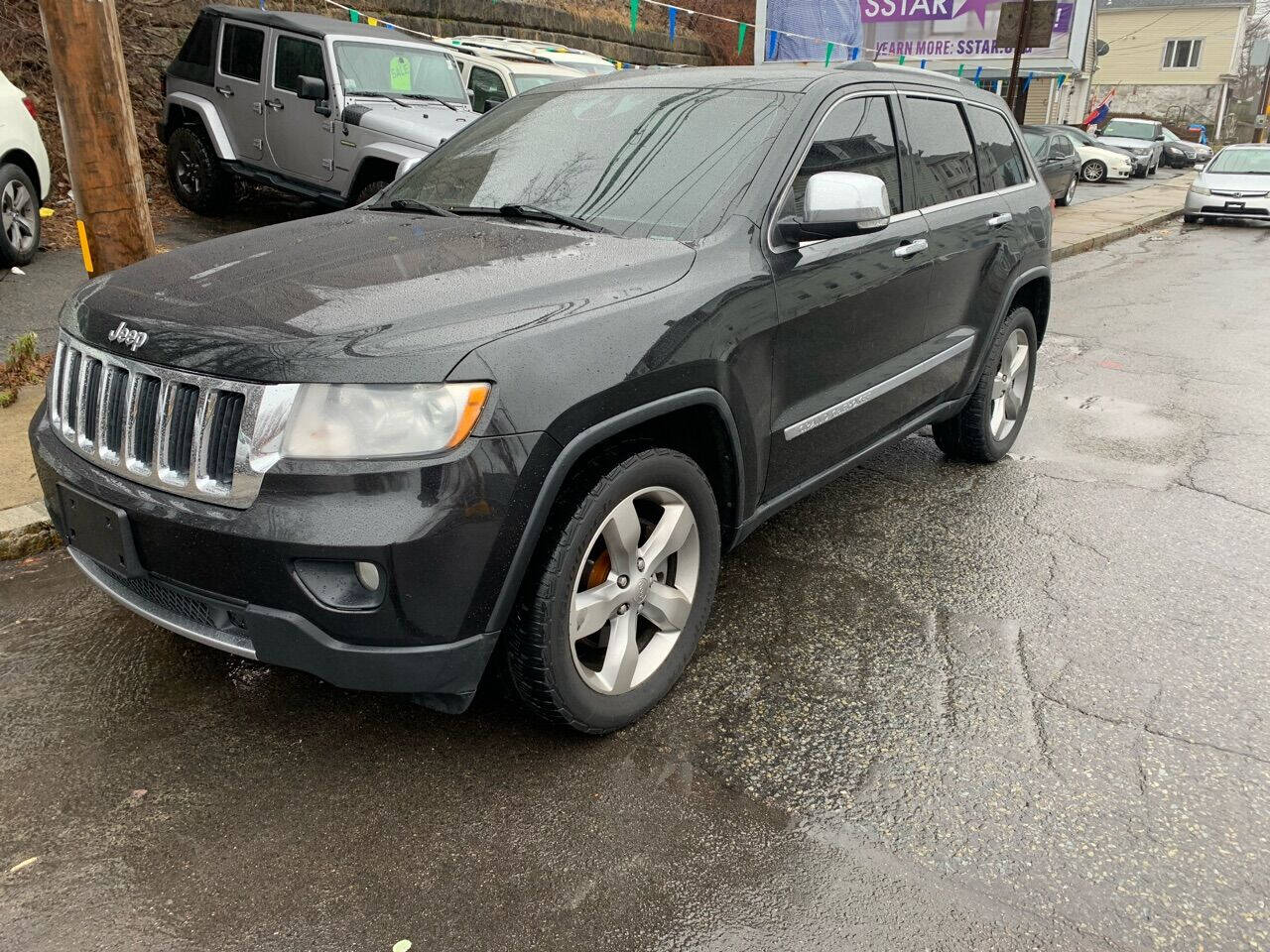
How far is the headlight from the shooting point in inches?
87.0

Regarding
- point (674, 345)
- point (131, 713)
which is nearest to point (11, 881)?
point (131, 713)

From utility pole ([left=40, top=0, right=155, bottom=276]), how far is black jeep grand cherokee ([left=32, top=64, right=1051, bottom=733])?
1.85 metres

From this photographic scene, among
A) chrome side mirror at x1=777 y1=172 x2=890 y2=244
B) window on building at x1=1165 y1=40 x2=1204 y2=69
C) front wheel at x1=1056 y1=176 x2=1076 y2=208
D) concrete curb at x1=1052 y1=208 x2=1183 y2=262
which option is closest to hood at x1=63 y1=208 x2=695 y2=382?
chrome side mirror at x1=777 y1=172 x2=890 y2=244

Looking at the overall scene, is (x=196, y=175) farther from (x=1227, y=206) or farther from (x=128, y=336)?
(x=1227, y=206)

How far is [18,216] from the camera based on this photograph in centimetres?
746

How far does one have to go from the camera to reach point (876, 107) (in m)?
3.79

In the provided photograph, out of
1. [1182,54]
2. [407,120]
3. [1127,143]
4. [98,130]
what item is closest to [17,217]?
[407,120]

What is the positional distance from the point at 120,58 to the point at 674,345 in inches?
147

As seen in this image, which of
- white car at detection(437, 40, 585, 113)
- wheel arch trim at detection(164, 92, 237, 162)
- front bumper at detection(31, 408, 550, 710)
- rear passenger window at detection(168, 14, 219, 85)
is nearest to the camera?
front bumper at detection(31, 408, 550, 710)

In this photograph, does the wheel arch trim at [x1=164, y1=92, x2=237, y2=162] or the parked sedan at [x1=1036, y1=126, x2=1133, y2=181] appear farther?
the parked sedan at [x1=1036, y1=126, x2=1133, y2=181]

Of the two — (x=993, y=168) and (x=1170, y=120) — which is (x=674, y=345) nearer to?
(x=993, y=168)

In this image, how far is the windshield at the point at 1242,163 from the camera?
18.7 meters

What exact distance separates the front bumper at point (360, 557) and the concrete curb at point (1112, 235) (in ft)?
42.4

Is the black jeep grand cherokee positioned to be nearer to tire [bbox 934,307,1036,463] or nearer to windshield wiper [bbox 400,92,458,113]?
tire [bbox 934,307,1036,463]
